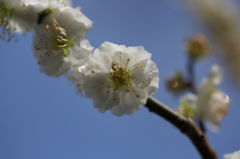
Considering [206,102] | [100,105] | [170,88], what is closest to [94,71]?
[100,105]

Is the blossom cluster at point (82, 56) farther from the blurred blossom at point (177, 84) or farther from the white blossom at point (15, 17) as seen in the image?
the blurred blossom at point (177, 84)

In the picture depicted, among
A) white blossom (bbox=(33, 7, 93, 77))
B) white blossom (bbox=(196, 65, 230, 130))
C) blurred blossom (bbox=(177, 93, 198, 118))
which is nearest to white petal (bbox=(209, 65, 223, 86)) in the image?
white blossom (bbox=(196, 65, 230, 130))

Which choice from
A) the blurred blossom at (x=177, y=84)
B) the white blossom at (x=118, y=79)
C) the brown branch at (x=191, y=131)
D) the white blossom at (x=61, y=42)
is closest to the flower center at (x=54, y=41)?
the white blossom at (x=61, y=42)

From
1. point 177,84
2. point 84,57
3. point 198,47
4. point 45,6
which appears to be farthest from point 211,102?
point 45,6

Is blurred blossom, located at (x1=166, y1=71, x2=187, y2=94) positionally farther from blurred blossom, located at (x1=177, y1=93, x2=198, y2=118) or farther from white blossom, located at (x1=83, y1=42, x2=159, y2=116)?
white blossom, located at (x1=83, y1=42, x2=159, y2=116)

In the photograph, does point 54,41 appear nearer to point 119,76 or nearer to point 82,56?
point 82,56

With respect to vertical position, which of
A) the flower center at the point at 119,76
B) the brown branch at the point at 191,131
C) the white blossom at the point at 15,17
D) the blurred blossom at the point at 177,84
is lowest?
the brown branch at the point at 191,131

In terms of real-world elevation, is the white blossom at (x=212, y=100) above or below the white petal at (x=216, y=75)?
below

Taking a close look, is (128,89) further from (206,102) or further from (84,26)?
(206,102)
